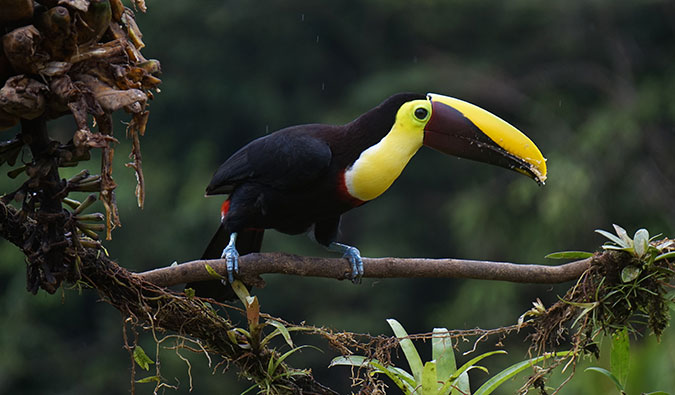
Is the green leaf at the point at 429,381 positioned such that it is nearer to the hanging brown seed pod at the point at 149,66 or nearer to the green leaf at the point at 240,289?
the green leaf at the point at 240,289

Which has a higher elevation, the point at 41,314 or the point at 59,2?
the point at 59,2

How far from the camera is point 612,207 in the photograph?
7805 mm

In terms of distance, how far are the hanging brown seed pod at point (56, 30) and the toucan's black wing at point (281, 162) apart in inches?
38.6

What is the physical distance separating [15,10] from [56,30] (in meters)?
0.05

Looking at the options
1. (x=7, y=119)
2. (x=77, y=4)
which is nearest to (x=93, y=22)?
(x=77, y=4)

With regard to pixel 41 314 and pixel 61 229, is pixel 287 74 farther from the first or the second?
pixel 61 229

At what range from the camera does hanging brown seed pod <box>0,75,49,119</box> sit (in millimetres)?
1071

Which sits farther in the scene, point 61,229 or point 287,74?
point 287,74

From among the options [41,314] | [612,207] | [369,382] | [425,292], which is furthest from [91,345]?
[369,382]

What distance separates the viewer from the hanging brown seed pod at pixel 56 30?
109 cm

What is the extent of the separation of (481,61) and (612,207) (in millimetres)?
2637

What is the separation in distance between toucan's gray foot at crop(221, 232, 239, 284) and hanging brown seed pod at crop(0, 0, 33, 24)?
703 mm

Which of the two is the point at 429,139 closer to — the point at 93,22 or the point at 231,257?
the point at 231,257

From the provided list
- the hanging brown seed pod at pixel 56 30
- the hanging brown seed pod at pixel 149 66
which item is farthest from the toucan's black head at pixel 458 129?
the hanging brown seed pod at pixel 56 30
